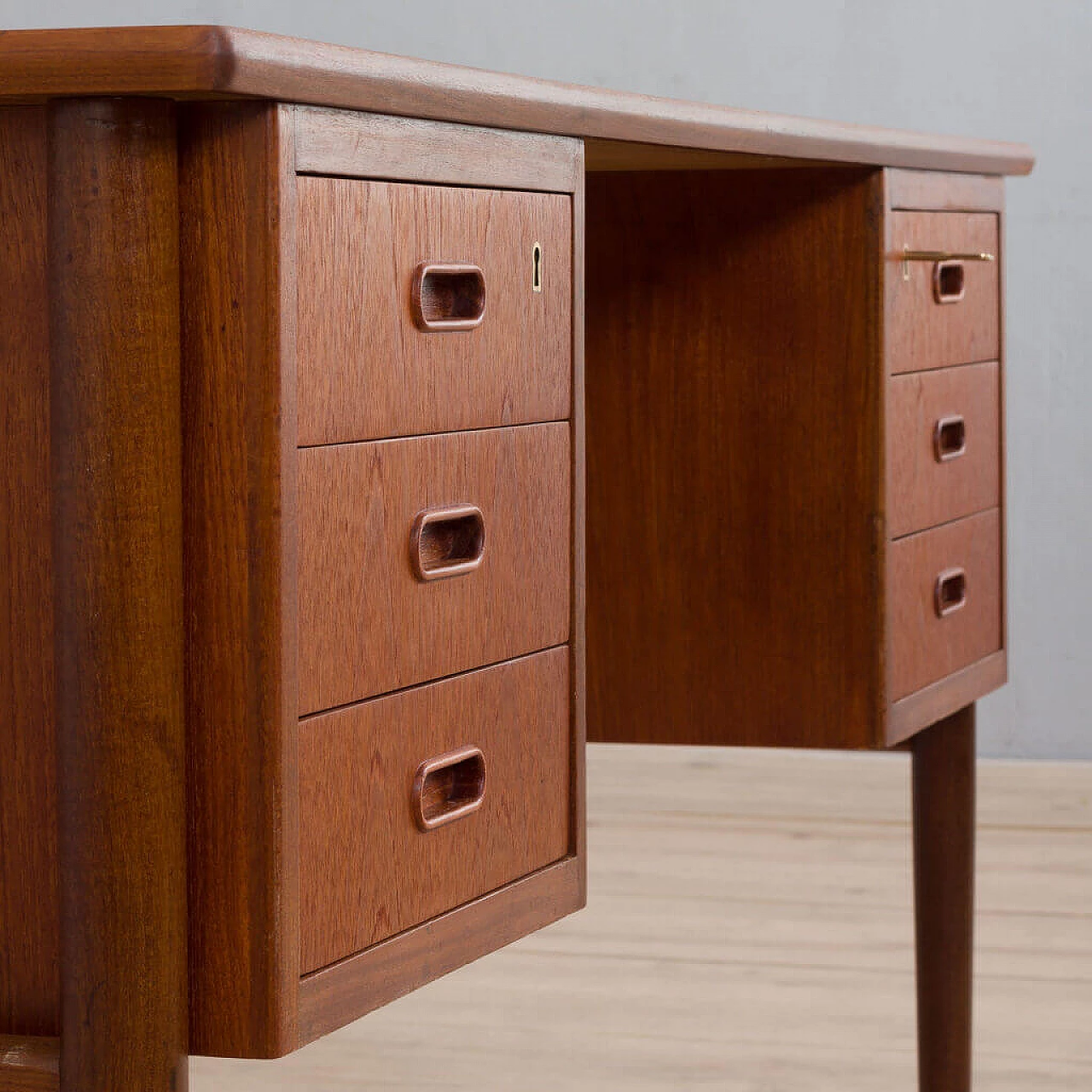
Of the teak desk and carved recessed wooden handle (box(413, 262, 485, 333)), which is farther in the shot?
carved recessed wooden handle (box(413, 262, 485, 333))

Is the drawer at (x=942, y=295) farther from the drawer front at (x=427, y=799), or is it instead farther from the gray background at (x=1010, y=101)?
the gray background at (x=1010, y=101)

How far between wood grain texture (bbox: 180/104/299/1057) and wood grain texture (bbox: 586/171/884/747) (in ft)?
2.53

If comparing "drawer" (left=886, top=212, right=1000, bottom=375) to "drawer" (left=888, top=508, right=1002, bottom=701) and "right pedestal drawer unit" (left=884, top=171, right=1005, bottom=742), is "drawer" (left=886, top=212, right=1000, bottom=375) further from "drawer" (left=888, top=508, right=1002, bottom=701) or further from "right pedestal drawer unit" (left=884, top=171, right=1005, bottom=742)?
"drawer" (left=888, top=508, right=1002, bottom=701)

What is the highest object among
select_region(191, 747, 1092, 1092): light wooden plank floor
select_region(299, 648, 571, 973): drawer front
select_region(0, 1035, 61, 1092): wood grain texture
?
select_region(299, 648, 571, 973): drawer front

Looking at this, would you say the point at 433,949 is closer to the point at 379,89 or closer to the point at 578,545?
the point at 578,545

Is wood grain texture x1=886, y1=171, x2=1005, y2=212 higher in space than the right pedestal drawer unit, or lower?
higher

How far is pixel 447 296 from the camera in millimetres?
1072

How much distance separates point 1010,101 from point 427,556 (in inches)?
112

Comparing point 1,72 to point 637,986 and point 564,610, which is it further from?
point 637,986

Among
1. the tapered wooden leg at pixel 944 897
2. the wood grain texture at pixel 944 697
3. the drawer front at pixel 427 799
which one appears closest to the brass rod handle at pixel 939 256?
the wood grain texture at pixel 944 697

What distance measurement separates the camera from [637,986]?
8.07ft

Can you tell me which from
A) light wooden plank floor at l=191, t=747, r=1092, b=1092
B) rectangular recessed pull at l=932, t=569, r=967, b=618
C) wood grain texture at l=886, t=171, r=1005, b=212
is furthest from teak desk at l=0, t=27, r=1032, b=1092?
light wooden plank floor at l=191, t=747, r=1092, b=1092

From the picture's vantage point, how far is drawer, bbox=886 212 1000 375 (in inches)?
63.3

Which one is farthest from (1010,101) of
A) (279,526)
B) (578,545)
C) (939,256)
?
(279,526)
